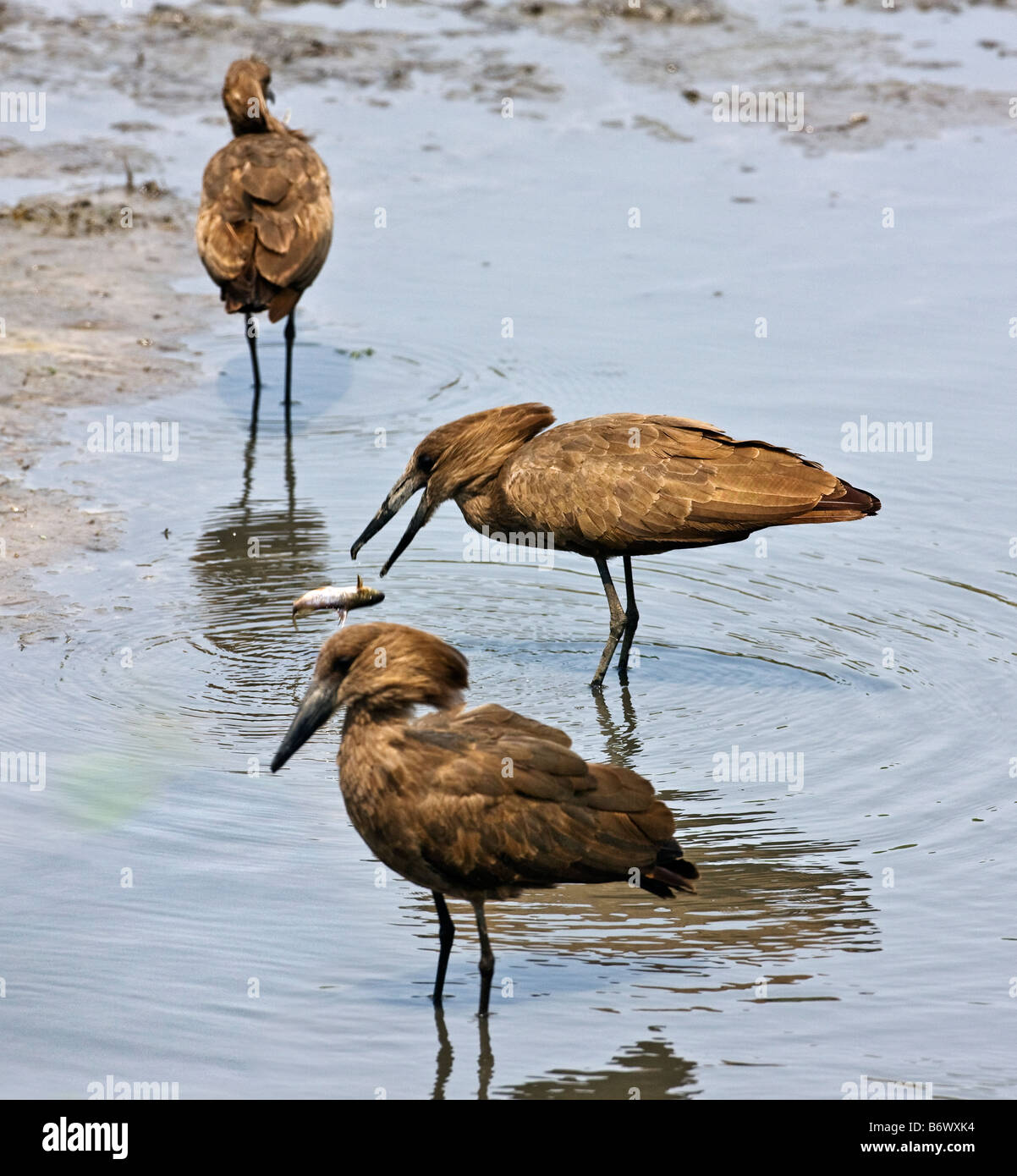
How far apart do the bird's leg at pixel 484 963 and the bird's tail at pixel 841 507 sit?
2.79 m

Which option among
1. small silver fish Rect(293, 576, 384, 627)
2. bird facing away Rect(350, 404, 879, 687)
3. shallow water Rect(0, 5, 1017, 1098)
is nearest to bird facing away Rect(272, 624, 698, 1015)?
shallow water Rect(0, 5, 1017, 1098)

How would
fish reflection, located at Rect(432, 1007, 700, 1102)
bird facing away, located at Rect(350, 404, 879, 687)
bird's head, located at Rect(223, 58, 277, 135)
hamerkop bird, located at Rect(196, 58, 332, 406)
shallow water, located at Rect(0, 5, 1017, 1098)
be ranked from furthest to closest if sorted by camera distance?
bird's head, located at Rect(223, 58, 277, 135), hamerkop bird, located at Rect(196, 58, 332, 406), bird facing away, located at Rect(350, 404, 879, 687), shallow water, located at Rect(0, 5, 1017, 1098), fish reflection, located at Rect(432, 1007, 700, 1102)

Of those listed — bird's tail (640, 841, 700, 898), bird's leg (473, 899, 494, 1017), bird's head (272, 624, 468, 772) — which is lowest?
bird's leg (473, 899, 494, 1017)

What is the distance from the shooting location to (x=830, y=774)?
7.30 m

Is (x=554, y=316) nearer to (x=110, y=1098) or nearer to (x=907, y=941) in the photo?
(x=907, y=941)

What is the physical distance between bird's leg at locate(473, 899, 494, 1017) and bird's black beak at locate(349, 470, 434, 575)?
2.94 metres

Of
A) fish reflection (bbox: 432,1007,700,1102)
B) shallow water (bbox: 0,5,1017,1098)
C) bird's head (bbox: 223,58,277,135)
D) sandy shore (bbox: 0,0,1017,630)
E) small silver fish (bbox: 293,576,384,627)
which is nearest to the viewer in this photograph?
fish reflection (bbox: 432,1007,700,1102)

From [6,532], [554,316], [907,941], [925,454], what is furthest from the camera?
[554,316]

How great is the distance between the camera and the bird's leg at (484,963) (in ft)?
18.2

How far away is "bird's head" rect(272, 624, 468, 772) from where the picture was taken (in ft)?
17.6

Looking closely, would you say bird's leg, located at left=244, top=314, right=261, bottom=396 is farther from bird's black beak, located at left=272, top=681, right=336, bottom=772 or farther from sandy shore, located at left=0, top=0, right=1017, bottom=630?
bird's black beak, located at left=272, top=681, right=336, bottom=772

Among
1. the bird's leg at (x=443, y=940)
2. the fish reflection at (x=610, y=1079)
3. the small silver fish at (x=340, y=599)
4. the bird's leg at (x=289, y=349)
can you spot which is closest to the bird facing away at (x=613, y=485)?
the small silver fish at (x=340, y=599)
